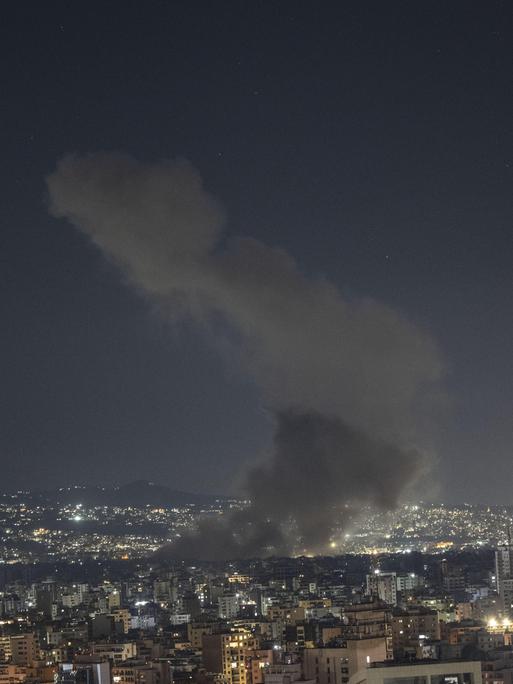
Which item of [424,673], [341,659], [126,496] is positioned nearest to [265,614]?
[341,659]

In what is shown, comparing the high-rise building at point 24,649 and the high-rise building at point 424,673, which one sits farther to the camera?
the high-rise building at point 24,649

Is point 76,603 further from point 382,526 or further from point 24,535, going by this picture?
Result: point 24,535

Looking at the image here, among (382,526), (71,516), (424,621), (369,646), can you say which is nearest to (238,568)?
(382,526)

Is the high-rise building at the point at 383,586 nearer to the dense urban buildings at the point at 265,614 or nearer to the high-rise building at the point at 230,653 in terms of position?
the dense urban buildings at the point at 265,614

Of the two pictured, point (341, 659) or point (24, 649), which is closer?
point (341, 659)

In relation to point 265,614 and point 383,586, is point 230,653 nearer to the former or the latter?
point 265,614

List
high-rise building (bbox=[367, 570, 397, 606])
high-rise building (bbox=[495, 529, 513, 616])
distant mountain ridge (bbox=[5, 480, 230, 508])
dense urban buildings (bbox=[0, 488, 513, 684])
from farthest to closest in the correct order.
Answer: distant mountain ridge (bbox=[5, 480, 230, 508]), high-rise building (bbox=[367, 570, 397, 606]), high-rise building (bbox=[495, 529, 513, 616]), dense urban buildings (bbox=[0, 488, 513, 684])

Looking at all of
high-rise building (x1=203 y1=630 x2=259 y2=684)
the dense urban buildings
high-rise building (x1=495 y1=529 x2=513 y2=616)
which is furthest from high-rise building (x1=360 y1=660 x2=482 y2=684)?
high-rise building (x1=495 y1=529 x2=513 y2=616)

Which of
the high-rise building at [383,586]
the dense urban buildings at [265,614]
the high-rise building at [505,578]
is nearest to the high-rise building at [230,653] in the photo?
the dense urban buildings at [265,614]

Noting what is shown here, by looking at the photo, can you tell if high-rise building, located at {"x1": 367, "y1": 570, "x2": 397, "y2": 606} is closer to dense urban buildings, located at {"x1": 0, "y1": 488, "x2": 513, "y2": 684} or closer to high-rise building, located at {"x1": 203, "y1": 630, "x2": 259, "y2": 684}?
dense urban buildings, located at {"x1": 0, "y1": 488, "x2": 513, "y2": 684}

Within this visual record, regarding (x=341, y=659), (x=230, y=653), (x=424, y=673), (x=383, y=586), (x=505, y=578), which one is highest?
(x=505, y=578)

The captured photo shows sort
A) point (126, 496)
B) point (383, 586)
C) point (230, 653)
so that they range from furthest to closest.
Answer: point (126, 496)
point (383, 586)
point (230, 653)
